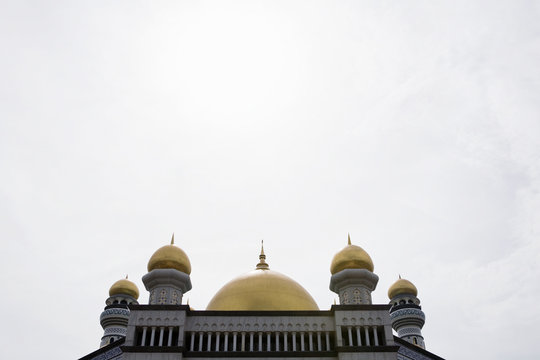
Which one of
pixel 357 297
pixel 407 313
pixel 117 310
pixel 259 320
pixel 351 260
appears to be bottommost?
pixel 259 320

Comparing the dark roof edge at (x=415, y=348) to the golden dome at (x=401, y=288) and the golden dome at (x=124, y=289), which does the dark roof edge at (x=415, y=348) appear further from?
the golden dome at (x=124, y=289)

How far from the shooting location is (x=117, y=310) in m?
31.5

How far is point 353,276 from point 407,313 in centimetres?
1420

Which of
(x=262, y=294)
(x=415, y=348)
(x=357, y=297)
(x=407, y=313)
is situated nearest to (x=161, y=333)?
(x=262, y=294)

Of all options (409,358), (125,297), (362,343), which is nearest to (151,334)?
(362,343)

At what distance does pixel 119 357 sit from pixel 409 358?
35.4 ft

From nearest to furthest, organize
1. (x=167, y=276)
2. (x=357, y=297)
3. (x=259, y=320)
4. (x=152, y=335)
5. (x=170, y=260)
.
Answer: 1. (x=152, y=335)
2. (x=259, y=320)
3. (x=357, y=297)
4. (x=167, y=276)
5. (x=170, y=260)

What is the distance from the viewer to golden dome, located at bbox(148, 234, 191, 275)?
1951 cm

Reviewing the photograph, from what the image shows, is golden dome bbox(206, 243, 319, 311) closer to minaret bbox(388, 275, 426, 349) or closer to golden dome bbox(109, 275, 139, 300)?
minaret bbox(388, 275, 426, 349)

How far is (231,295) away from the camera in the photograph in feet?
Result: 63.7

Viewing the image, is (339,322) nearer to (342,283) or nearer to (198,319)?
(342,283)

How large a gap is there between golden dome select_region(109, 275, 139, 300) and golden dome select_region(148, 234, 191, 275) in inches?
553

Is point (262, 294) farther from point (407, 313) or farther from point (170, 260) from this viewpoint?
point (407, 313)

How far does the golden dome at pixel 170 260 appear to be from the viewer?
1951 centimetres
